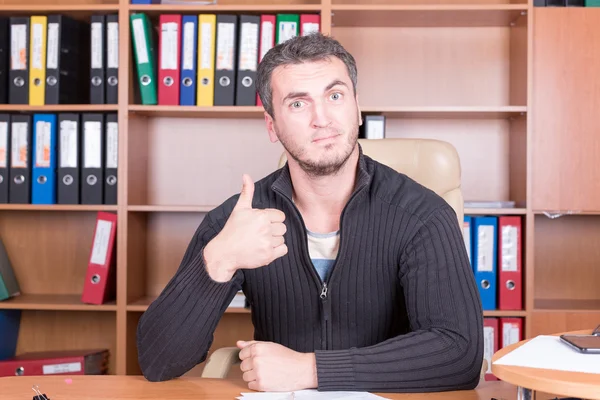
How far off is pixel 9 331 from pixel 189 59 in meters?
1.35

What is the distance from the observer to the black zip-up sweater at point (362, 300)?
1166mm

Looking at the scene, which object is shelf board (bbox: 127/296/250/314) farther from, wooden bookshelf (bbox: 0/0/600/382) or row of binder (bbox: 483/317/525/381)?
row of binder (bbox: 483/317/525/381)

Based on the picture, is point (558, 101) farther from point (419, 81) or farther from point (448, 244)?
point (448, 244)

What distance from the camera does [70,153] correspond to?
2.71 m

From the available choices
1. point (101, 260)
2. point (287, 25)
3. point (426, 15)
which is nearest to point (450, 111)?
point (426, 15)

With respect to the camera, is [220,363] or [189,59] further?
[189,59]

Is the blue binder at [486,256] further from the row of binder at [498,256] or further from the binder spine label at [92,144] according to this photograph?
the binder spine label at [92,144]

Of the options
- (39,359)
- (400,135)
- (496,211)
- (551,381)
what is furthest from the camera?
(400,135)

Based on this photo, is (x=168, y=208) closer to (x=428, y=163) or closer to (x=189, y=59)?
(x=189, y=59)

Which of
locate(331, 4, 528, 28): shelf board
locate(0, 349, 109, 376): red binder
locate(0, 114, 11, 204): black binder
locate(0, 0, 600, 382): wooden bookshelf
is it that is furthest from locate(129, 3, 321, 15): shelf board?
locate(0, 349, 109, 376): red binder

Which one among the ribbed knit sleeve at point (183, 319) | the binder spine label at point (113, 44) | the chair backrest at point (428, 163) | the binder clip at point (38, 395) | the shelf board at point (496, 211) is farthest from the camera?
the binder spine label at point (113, 44)

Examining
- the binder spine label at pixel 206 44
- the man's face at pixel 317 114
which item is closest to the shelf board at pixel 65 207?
the binder spine label at pixel 206 44

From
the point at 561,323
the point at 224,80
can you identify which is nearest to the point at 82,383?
the point at 224,80

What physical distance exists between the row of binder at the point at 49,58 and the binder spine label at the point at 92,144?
96 mm
